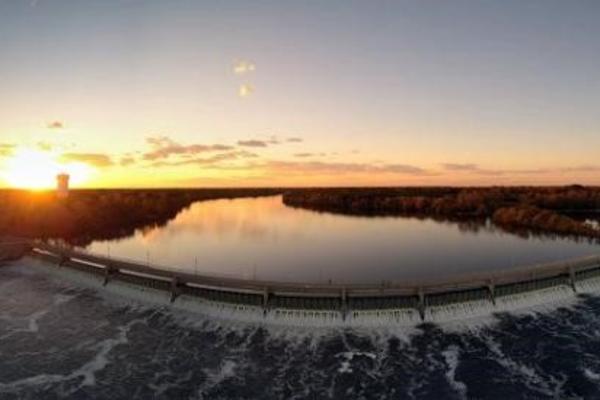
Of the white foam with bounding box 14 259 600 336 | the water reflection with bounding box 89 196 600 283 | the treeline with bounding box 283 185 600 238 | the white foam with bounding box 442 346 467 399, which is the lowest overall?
the white foam with bounding box 442 346 467 399

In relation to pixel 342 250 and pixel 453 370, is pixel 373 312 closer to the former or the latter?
pixel 453 370

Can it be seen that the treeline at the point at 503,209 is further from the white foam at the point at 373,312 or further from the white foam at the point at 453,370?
the white foam at the point at 453,370

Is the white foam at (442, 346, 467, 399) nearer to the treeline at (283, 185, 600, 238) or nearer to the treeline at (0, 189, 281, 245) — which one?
the treeline at (283, 185, 600, 238)

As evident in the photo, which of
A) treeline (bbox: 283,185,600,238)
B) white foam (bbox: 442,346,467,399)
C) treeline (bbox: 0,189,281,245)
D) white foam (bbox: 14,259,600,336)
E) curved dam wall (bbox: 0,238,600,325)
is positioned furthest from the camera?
treeline (bbox: 0,189,281,245)

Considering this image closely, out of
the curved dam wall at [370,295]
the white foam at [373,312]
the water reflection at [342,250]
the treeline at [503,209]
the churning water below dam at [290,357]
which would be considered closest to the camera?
the churning water below dam at [290,357]

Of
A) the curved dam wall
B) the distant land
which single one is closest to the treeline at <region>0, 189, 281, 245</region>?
the distant land

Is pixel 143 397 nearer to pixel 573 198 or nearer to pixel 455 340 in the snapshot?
pixel 455 340

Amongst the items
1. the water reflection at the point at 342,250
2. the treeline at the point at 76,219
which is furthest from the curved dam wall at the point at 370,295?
the treeline at the point at 76,219
